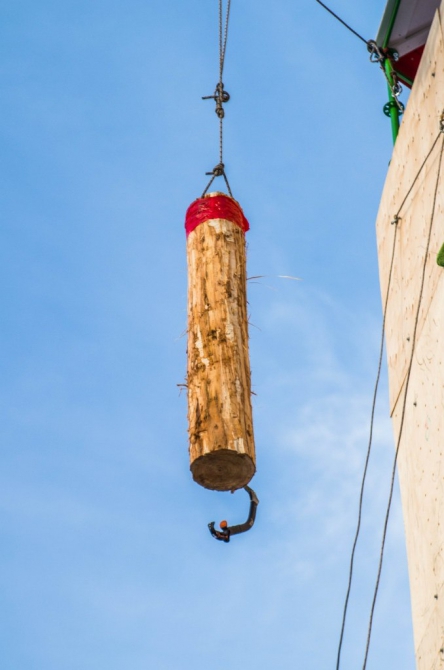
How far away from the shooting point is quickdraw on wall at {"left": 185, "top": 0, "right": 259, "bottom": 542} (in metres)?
6.47

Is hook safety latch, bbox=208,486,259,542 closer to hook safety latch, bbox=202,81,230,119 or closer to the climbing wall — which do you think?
the climbing wall

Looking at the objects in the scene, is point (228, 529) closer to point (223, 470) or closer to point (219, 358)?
point (223, 470)

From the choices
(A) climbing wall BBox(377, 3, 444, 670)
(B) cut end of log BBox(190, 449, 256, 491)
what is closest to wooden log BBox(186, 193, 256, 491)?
(B) cut end of log BBox(190, 449, 256, 491)

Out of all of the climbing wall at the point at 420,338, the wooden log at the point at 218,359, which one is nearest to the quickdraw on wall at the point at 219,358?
the wooden log at the point at 218,359

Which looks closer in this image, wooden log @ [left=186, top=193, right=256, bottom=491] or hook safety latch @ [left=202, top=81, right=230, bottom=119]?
wooden log @ [left=186, top=193, right=256, bottom=491]

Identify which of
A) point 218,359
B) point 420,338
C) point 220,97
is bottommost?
point 218,359

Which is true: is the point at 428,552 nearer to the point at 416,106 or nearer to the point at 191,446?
the point at 191,446

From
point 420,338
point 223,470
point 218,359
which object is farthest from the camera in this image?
point 420,338

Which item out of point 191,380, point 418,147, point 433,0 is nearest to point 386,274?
point 418,147

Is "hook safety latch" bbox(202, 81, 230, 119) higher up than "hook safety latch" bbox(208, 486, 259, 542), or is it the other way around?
"hook safety latch" bbox(202, 81, 230, 119)

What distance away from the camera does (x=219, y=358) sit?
6699 millimetres

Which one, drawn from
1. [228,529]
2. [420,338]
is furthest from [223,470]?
[420,338]

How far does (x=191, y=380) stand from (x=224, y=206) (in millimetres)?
1345

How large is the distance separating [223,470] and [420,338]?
1516 mm
